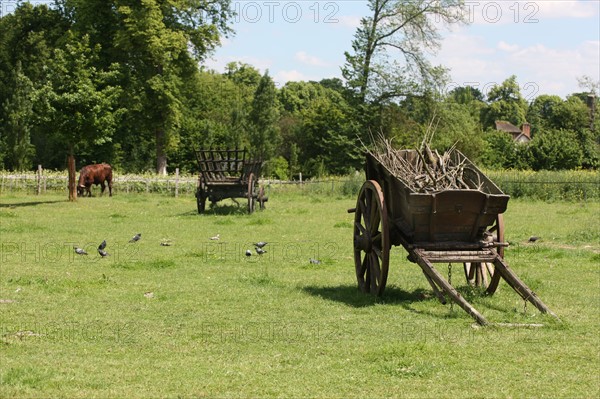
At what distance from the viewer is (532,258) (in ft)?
50.5

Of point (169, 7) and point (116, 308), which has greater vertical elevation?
point (169, 7)

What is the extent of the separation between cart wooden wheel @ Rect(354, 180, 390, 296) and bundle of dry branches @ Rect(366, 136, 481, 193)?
18.3 inches

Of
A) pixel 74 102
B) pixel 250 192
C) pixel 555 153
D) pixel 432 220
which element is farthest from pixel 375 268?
pixel 555 153

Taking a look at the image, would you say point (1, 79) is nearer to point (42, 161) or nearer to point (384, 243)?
point (42, 161)

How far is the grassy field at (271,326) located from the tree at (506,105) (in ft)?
283

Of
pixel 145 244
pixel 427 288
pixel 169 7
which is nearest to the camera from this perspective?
pixel 427 288

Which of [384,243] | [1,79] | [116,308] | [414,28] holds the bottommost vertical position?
[116,308]

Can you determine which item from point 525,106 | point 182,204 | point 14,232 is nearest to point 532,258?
point 14,232

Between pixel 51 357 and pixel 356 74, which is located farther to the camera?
pixel 356 74

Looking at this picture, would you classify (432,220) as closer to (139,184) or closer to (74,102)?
(74,102)

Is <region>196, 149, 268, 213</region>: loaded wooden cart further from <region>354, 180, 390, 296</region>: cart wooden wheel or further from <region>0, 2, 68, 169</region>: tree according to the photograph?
<region>0, 2, 68, 169</region>: tree

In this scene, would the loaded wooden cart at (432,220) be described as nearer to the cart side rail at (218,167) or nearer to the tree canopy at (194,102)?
the cart side rail at (218,167)

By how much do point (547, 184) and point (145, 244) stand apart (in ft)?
77.9

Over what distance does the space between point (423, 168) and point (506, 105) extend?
9899 centimetres
